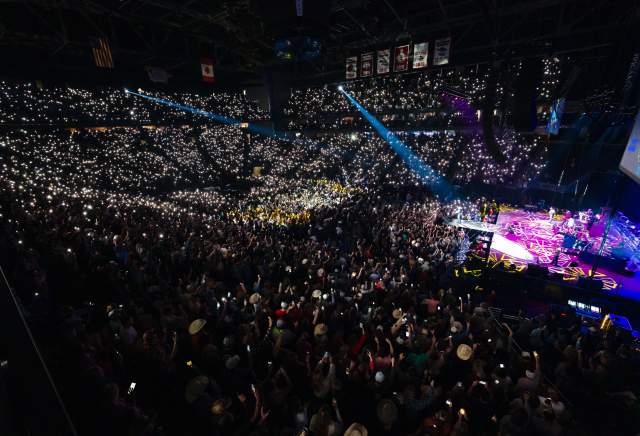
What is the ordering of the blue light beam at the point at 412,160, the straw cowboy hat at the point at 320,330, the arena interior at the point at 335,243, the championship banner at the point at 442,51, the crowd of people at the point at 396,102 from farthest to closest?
1. the blue light beam at the point at 412,160
2. the crowd of people at the point at 396,102
3. the championship banner at the point at 442,51
4. the straw cowboy hat at the point at 320,330
5. the arena interior at the point at 335,243

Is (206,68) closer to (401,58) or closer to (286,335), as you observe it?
(401,58)

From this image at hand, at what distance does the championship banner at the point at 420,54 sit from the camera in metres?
9.34

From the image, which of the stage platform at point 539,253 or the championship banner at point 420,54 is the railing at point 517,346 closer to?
the stage platform at point 539,253

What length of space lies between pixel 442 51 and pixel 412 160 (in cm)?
1638

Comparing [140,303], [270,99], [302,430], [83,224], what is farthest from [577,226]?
[270,99]

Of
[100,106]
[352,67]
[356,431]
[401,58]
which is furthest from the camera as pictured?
[100,106]

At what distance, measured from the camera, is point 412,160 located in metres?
24.8

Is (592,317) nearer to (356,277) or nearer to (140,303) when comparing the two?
(356,277)

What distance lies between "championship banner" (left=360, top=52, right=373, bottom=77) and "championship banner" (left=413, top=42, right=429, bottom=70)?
5.11 feet

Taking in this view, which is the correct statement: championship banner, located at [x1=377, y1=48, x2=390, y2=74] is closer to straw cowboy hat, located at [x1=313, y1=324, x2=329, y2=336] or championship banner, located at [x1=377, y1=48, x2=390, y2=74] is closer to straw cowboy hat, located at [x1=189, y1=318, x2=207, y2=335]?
straw cowboy hat, located at [x1=313, y1=324, x2=329, y2=336]

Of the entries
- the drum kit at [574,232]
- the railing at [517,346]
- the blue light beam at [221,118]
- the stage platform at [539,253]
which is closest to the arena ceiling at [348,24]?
the stage platform at [539,253]

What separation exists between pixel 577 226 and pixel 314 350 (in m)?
15.7

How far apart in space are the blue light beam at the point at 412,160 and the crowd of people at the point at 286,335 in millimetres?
8829

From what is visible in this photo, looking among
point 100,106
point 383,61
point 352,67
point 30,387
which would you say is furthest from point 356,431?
point 100,106
